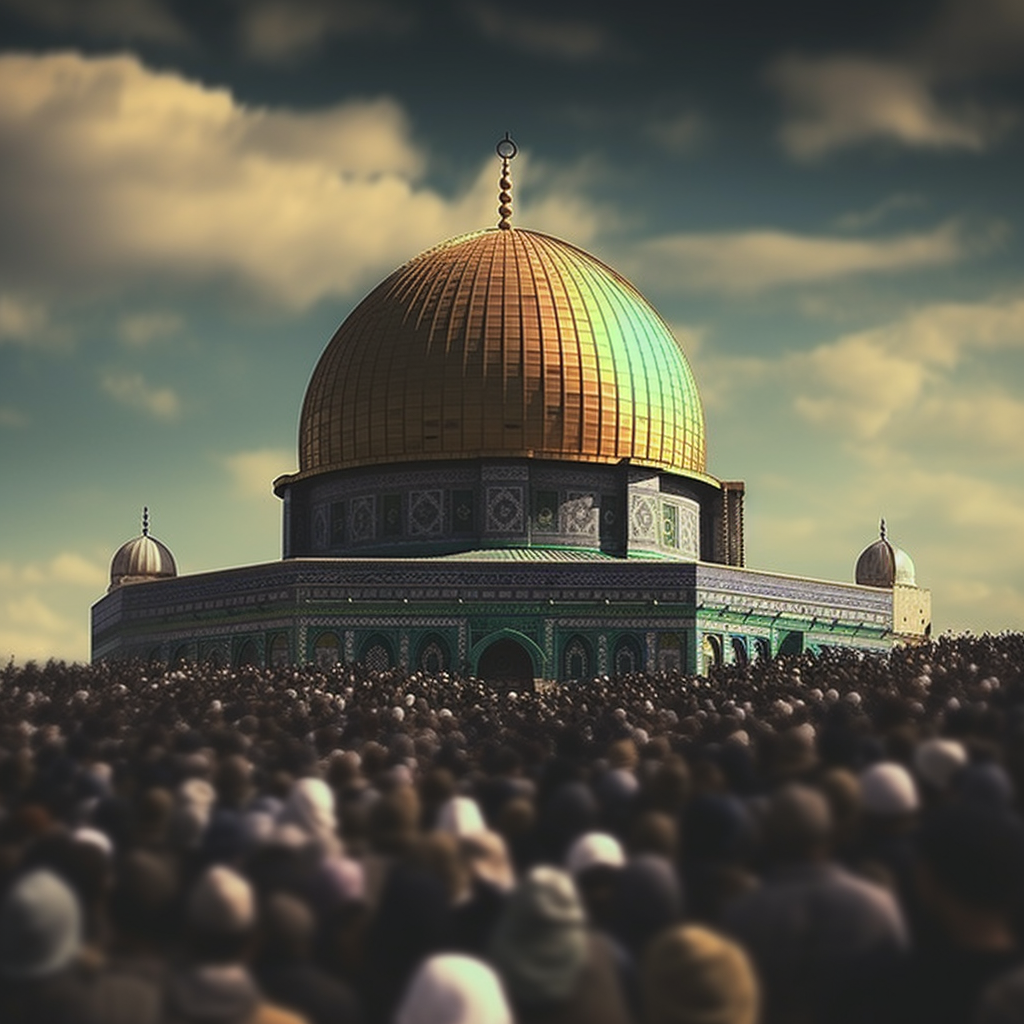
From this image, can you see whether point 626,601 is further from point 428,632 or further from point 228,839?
point 228,839

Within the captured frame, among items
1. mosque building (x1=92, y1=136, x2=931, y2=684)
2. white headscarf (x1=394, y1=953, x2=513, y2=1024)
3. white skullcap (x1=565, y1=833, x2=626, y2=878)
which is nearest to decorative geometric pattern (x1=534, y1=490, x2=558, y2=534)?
mosque building (x1=92, y1=136, x2=931, y2=684)

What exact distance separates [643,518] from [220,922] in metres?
41.3

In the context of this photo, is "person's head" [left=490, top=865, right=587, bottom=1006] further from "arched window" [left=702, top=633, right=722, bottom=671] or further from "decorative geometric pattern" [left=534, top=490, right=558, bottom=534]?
"decorative geometric pattern" [left=534, top=490, right=558, bottom=534]

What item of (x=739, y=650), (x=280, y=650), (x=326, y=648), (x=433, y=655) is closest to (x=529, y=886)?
(x=433, y=655)

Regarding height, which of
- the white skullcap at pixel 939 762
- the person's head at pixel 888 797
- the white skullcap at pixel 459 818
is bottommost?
the white skullcap at pixel 459 818

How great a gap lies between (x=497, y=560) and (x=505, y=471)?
10.6 ft

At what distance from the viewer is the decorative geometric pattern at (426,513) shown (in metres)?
46.6

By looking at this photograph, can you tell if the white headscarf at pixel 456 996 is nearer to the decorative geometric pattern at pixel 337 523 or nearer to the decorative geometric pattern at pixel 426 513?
the decorative geometric pattern at pixel 426 513

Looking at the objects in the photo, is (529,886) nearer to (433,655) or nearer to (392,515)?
(433,655)

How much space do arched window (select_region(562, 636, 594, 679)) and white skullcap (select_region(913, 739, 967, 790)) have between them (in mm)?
33602

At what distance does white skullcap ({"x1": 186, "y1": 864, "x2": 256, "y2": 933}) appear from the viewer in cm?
661

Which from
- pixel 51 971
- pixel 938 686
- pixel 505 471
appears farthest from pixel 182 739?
pixel 505 471

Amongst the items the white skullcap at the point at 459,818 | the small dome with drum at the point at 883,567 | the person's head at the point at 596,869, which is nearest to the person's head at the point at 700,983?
the person's head at the point at 596,869

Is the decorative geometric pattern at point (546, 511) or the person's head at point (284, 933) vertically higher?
the decorative geometric pattern at point (546, 511)
